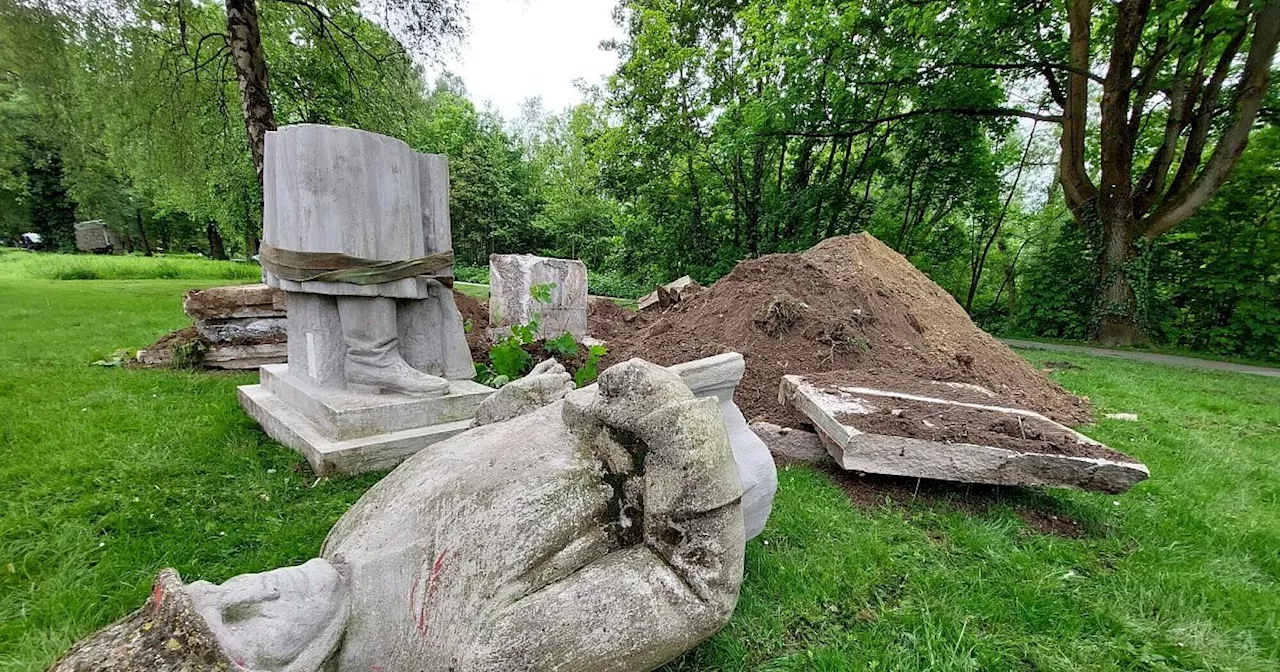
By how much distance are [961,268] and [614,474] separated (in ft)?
55.0

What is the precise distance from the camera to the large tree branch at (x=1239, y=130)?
744 centimetres

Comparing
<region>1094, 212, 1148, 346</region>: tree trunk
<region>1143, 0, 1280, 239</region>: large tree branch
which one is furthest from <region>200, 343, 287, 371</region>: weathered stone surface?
<region>1094, 212, 1148, 346</region>: tree trunk

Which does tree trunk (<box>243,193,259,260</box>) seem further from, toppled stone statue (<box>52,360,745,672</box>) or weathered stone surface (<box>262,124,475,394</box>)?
toppled stone statue (<box>52,360,745,672</box>)

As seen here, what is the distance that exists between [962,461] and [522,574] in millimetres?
2350

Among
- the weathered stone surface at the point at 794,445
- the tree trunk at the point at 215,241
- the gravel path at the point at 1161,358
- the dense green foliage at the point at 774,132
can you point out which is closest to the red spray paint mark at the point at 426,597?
the weathered stone surface at the point at 794,445

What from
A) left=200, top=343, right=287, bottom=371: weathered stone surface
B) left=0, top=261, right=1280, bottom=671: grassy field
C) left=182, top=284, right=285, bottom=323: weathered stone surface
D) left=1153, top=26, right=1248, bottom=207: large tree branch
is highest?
left=1153, top=26, right=1248, bottom=207: large tree branch

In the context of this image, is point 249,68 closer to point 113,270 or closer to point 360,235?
point 360,235

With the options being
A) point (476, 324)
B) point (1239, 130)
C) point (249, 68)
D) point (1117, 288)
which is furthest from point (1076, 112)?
point (249, 68)

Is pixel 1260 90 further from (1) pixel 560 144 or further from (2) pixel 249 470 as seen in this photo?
(1) pixel 560 144

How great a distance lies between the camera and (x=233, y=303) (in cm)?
490

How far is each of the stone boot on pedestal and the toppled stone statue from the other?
1.84m

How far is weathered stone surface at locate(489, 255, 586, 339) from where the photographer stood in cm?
589

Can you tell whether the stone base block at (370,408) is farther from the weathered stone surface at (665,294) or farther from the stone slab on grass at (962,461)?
the weathered stone surface at (665,294)

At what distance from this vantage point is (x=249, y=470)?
2.79 m
